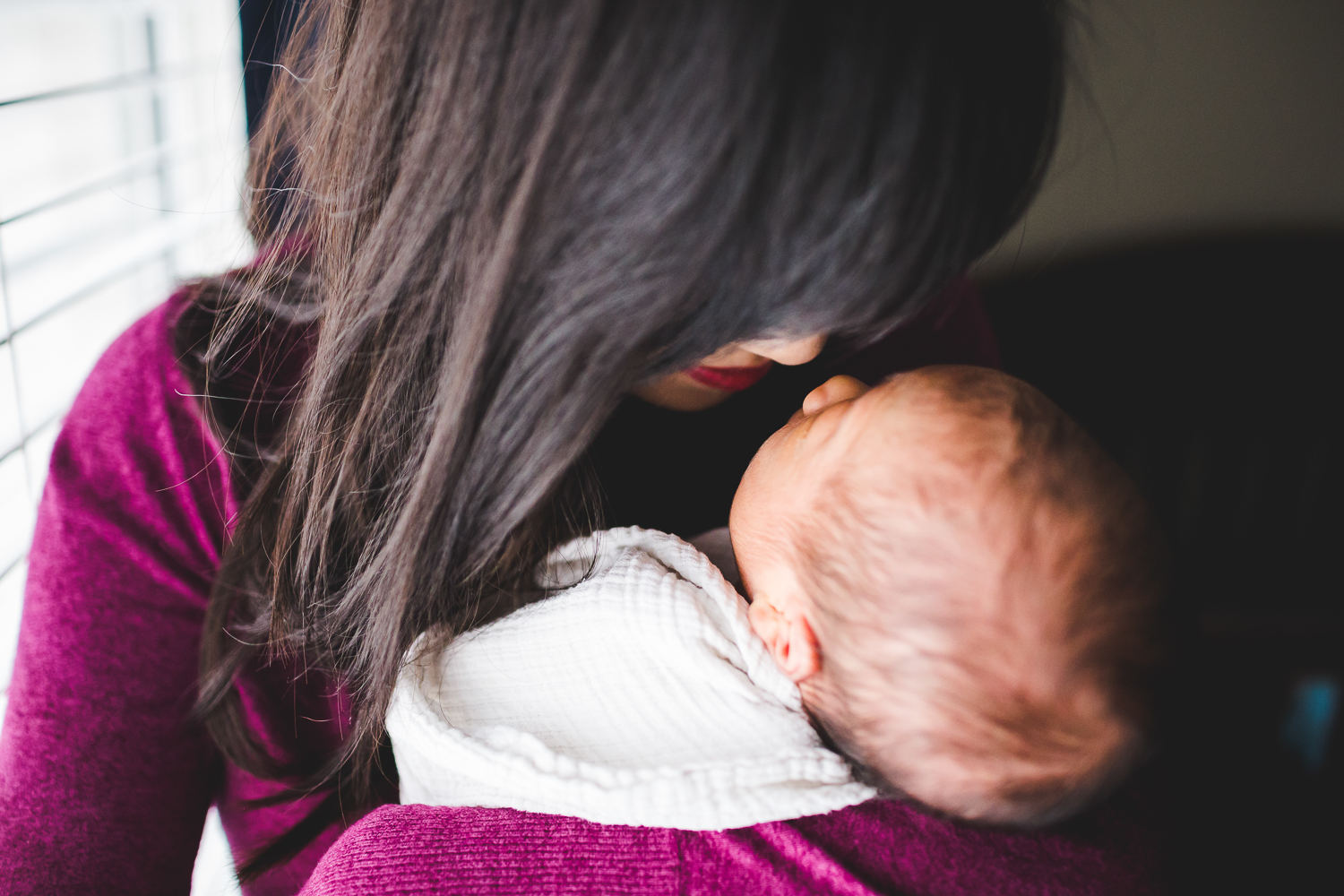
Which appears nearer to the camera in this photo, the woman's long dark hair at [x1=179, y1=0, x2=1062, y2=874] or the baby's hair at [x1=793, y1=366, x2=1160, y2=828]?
the woman's long dark hair at [x1=179, y1=0, x2=1062, y2=874]

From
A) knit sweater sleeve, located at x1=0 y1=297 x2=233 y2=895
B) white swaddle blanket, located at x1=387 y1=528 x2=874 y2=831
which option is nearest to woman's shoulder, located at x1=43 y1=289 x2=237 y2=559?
knit sweater sleeve, located at x1=0 y1=297 x2=233 y2=895

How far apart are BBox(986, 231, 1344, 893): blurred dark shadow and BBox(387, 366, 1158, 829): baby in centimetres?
96

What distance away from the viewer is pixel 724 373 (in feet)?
2.34

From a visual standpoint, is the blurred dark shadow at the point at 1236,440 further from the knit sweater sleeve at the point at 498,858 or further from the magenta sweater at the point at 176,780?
the knit sweater sleeve at the point at 498,858

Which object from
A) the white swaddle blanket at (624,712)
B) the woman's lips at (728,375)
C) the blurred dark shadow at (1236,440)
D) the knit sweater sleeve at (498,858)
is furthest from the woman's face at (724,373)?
the blurred dark shadow at (1236,440)

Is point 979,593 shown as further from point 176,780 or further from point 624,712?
point 176,780

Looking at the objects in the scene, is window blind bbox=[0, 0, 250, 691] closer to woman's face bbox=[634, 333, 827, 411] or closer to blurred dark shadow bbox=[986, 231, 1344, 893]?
woman's face bbox=[634, 333, 827, 411]

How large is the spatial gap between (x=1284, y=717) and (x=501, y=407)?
1.86m

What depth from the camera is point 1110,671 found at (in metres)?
0.56

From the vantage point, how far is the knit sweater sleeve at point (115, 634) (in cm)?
66

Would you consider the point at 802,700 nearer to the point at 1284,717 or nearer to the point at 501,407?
the point at 501,407

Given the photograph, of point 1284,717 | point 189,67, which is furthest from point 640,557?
point 1284,717

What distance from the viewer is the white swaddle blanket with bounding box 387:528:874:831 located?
0.61 m

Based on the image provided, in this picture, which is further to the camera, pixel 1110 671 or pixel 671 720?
pixel 671 720
